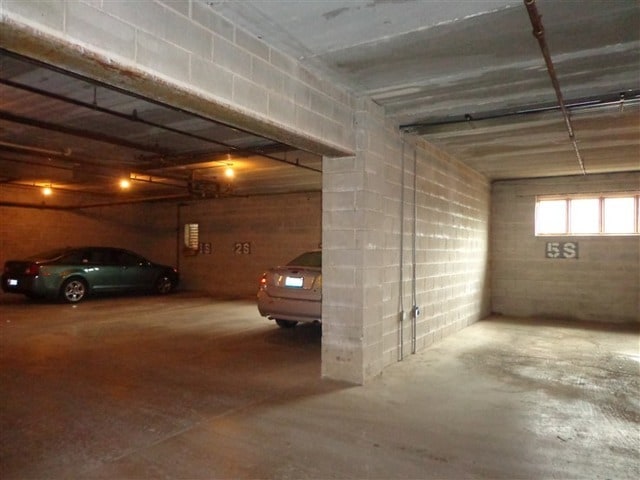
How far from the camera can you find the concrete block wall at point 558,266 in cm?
830

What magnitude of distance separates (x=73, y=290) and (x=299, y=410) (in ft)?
27.1

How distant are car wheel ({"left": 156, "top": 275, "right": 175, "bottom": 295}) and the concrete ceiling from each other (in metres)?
4.20

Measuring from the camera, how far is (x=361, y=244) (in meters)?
4.42

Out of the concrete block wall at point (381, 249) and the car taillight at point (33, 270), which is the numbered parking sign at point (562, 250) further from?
the car taillight at point (33, 270)

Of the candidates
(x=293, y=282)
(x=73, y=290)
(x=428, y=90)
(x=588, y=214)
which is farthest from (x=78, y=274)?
(x=588, y=214)

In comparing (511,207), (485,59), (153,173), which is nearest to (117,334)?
(153,173)

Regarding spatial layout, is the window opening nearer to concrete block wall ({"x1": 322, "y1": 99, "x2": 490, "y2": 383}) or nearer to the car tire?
concrete block wall ({"x1": 322, "y1": 99, "x2": 490, "y2": 383})

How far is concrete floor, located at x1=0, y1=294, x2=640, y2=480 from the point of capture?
9.27 ft

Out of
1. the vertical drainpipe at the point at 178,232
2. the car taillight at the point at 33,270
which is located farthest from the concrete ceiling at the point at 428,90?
the vertical drainpipe at the point at 178,232

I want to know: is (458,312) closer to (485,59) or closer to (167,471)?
(485,59)

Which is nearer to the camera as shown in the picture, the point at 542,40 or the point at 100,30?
the point at 100,30

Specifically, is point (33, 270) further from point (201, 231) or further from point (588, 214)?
point (588, 214)

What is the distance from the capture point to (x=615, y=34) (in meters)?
3.13

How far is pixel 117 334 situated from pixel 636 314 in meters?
8.65
